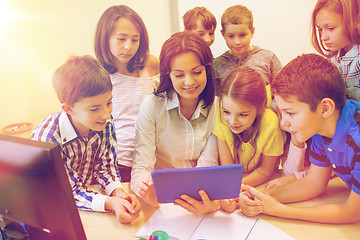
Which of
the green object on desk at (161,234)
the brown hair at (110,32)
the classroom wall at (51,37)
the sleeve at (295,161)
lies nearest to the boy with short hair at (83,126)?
the green object on desk at (161,234)

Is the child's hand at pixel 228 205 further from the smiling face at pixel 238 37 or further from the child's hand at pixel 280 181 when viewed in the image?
the smiling face at pixel 238 37

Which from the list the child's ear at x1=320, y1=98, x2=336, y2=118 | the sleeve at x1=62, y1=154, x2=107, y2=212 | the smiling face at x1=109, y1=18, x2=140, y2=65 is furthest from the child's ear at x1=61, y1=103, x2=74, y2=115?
the child's ear at x1=320, y1=98, x2=336, y2=118

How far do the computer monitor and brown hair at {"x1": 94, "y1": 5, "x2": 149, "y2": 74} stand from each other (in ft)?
3.03

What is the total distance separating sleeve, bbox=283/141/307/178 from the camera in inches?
40.1

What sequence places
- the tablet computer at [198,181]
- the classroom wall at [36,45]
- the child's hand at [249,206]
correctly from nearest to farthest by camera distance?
the tablet computer at [198,181]
the child's hand at [249,206]
the classroom wall at [36,45]

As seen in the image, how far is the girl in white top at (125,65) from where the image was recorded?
1357mm

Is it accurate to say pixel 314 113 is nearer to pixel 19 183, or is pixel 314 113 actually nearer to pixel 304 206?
pixel 304 206

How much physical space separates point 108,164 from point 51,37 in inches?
68.0

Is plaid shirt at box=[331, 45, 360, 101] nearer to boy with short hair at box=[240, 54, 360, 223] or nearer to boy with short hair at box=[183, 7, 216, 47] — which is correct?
boy with short hair at box=[240, 54, 360, 223]

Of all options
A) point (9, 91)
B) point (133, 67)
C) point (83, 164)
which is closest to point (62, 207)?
point (83, 164)

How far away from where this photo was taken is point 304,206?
88 centimetres

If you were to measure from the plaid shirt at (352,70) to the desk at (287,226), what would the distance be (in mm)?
411

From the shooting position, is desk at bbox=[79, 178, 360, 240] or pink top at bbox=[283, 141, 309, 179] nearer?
desk at bbox=[79, 178, 360, 240]

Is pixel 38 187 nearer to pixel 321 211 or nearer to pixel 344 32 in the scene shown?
pixel 321 211
